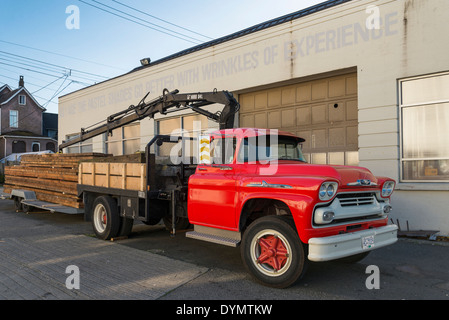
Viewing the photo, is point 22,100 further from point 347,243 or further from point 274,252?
point 347,243

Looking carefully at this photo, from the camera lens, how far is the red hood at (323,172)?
4.59 metres

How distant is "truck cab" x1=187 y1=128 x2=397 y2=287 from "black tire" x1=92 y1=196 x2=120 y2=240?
2.42 metres

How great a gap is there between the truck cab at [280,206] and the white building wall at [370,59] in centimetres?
331

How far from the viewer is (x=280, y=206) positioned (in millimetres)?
5027

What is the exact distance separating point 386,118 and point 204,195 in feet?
17.8

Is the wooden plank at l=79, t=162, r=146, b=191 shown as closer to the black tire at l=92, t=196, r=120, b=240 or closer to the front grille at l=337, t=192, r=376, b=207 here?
the black tire at l=92, t=196, r=120, b=240

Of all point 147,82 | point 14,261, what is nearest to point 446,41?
point 14,261

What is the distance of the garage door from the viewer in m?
9.72

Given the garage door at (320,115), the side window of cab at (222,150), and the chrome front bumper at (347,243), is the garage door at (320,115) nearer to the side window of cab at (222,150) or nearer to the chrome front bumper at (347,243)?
the chrome front bumper at (347,243)

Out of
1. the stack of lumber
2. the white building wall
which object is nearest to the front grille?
the white building wall

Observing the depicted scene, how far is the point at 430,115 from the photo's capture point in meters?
8.23

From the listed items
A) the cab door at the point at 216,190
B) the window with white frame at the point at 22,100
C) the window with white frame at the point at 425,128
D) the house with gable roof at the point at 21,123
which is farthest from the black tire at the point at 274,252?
the window with white frame at the point at 22,100

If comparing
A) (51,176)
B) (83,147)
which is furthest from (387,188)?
(83,147)

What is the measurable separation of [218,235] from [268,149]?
1568 mm
